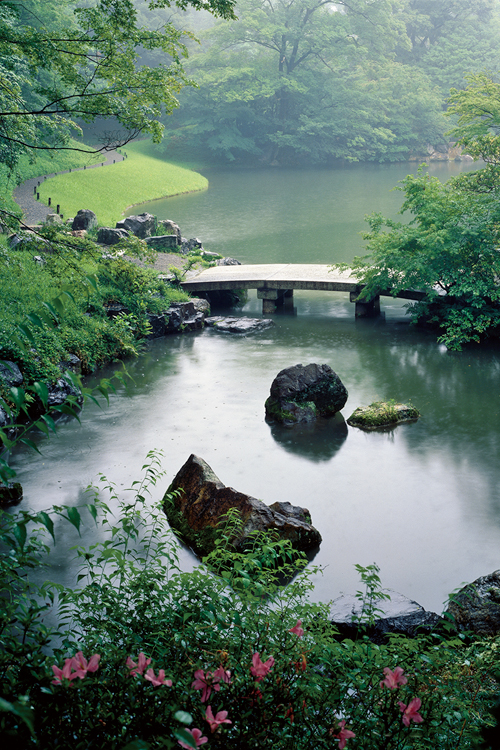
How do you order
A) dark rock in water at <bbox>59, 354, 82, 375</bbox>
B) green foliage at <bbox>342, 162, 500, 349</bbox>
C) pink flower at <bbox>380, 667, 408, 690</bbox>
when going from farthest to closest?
green foliage at <bbox>342, 162, 500, 349</bbox>, dark rock in water at <bbox>59, 354, 82, 375</bbox>, pink flower at <bbox>380, 667, 408, 690</bbox>

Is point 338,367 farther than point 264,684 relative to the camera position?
Yes

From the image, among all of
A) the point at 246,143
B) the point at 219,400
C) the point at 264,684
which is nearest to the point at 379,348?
the point at 219,400

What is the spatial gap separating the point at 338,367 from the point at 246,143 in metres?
43.3

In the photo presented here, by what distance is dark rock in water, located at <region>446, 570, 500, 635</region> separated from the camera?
546 centimetres

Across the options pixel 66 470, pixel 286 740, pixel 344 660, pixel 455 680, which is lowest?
pixel 66 470

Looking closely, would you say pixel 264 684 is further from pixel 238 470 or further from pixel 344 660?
pixel 238 470

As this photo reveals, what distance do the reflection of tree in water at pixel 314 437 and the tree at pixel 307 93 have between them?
44.6 m

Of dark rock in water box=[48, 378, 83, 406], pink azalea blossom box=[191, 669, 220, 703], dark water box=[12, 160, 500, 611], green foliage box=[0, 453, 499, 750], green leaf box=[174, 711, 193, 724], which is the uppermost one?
green leaf box=[174, 711, 193, 724]

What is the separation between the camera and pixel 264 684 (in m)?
2.71

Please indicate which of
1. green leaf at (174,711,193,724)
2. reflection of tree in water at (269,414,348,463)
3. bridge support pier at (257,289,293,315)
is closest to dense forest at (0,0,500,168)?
bridge support pier at (257,289,293,315)

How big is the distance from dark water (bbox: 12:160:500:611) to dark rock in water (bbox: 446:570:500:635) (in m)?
0.55

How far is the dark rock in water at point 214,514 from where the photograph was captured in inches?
267

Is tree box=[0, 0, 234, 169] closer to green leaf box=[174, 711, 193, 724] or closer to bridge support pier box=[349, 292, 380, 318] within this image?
bridge support pier box=[349, 292, 380, 318]

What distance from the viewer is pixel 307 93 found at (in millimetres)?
52062
